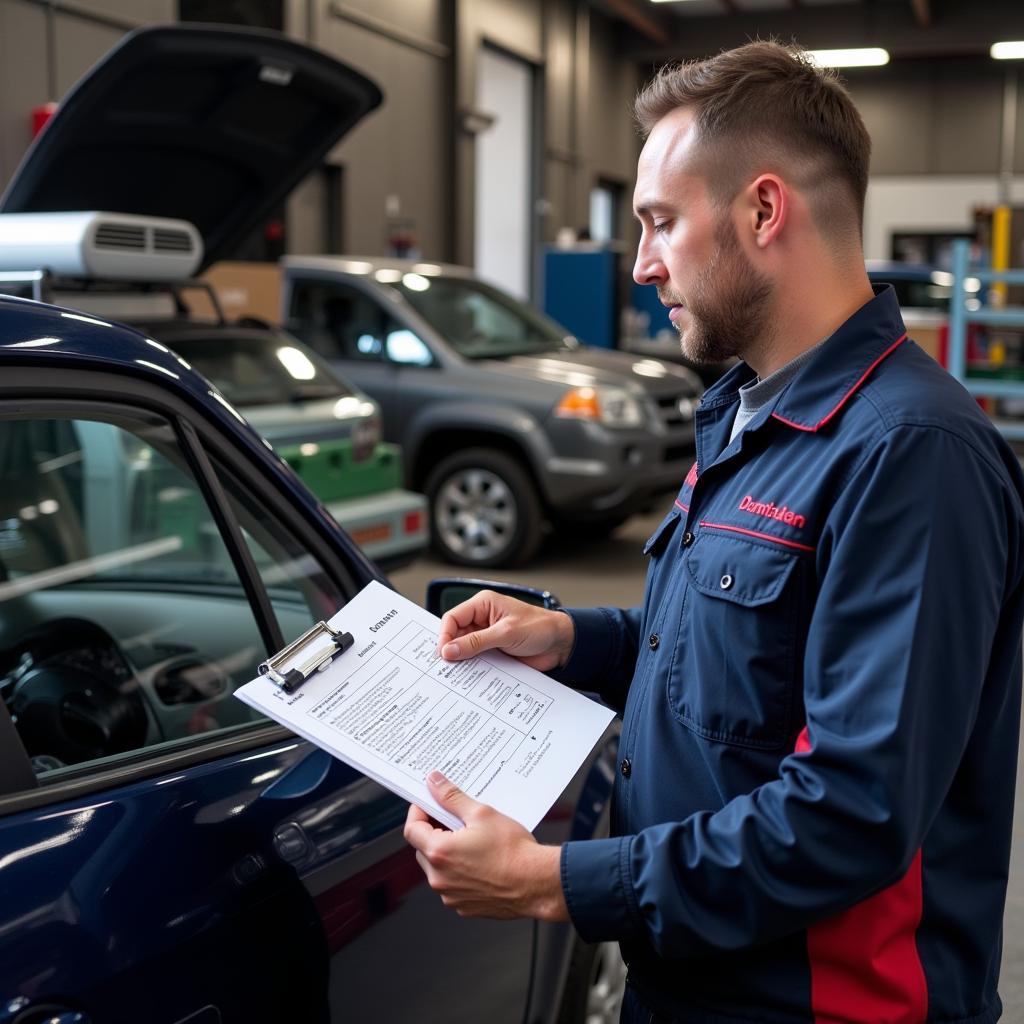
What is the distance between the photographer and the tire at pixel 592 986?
7.48ft

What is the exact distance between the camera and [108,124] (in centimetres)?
377

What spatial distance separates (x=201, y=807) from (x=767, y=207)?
87 centimetres

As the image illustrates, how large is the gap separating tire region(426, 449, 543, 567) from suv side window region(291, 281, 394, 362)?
85 centimetres

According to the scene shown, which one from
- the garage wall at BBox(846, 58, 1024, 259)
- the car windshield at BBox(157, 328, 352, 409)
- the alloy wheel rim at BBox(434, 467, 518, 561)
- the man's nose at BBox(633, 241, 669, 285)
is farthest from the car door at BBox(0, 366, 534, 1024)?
the garage wall at BBox(846, 58, 1024, 259)

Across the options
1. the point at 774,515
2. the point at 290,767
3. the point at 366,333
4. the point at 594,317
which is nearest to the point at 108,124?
the point at 290,767

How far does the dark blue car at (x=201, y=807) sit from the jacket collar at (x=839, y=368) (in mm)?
743

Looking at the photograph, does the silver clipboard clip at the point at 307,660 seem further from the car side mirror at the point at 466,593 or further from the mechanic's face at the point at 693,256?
the mechanic's face at the point at 693,256

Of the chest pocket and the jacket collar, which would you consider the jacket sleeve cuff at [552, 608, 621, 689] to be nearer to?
the chest pocket

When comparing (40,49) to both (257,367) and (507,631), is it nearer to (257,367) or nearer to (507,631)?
(257,367)

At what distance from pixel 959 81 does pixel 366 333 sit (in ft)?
59.8

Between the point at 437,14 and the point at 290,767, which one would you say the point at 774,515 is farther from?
the point at 437,14

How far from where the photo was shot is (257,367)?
555 centimetres

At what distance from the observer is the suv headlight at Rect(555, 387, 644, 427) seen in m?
7.31

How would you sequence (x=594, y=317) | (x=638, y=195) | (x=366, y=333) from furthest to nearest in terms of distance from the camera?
(x=594, y=317), (x=366, y=333), (x=638, y=195)
